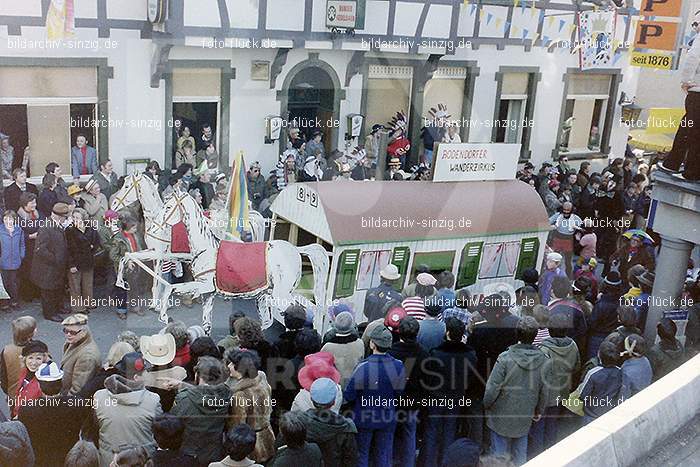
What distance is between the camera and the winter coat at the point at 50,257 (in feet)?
32.4

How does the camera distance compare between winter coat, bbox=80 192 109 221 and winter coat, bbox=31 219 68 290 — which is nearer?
winter coat, bbox=31 219 68 290

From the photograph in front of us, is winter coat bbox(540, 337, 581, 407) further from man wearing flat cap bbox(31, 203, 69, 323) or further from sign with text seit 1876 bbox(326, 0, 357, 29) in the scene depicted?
sign with text seit 1876 bbox(326, 0, 357, 29)

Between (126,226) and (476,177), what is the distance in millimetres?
4893

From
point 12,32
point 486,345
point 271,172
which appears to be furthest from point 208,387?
point 271,172

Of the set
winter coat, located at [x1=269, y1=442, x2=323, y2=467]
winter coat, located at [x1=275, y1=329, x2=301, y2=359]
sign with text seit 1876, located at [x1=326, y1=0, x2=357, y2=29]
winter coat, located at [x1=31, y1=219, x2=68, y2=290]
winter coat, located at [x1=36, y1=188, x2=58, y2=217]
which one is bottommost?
winter coat, located at [x1=31, y1=219, x2=68, y2=290]

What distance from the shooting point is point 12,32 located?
11.7 m

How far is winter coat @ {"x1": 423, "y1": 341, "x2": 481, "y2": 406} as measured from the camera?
20.9 feet

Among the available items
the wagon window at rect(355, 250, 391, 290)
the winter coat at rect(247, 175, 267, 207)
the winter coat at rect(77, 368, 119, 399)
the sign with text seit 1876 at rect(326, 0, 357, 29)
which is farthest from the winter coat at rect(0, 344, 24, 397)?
the sign with text seit 1876 at rect(326, 0, 357, 29)

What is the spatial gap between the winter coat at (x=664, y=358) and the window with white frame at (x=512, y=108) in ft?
39.1

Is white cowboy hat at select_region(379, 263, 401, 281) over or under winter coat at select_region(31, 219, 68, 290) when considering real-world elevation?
over

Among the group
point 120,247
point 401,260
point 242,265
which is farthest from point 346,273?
point 120,247

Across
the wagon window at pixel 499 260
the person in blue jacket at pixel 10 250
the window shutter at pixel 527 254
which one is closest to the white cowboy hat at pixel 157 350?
the person in blue jacket at pixel 10 250

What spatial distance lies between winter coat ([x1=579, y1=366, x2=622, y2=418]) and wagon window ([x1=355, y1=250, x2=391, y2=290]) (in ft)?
11.7

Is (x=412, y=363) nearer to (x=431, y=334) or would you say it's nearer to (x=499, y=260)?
(x=431, y=334)
